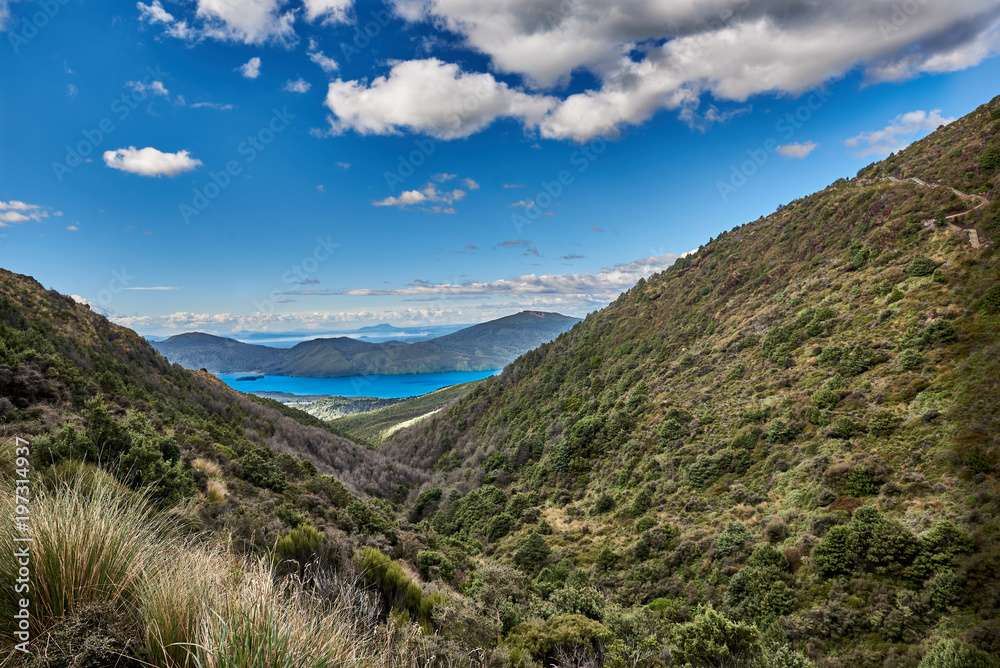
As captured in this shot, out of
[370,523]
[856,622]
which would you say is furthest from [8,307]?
[856,622]

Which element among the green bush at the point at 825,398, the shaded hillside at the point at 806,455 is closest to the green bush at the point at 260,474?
the shaded hillside at the point at 806,455

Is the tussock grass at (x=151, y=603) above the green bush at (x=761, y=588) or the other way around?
above

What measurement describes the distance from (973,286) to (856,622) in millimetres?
14757

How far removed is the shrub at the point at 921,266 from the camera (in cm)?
1691

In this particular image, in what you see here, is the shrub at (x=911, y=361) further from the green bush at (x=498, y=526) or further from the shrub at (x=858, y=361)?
the green bush at (x=498, y=526)

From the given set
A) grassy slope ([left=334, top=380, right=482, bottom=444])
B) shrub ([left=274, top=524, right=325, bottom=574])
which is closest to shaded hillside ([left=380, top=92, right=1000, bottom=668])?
shrub ([left=274, top=524, right=325, bottom=574])

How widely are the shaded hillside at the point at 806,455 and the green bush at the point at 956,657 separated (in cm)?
3

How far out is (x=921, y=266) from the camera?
56.3ft

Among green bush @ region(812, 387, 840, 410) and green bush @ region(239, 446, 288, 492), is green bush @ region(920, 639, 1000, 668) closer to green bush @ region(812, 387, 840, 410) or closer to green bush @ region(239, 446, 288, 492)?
green bush @ region(812, 387, 840, 410)

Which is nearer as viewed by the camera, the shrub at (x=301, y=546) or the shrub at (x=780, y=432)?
the shrub at (x=301, y=546)

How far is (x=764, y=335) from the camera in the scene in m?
22.7

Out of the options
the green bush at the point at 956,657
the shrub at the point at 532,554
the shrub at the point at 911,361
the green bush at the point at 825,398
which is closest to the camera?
the green bush at the point at 956,657

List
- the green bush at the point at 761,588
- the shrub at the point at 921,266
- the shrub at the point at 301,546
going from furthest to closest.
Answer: the shrub at the point at 921,266, the green bush at the point at 761,588, the shrub at the point at 301,546

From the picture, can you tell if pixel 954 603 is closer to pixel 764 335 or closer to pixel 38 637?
pixel 38 637
